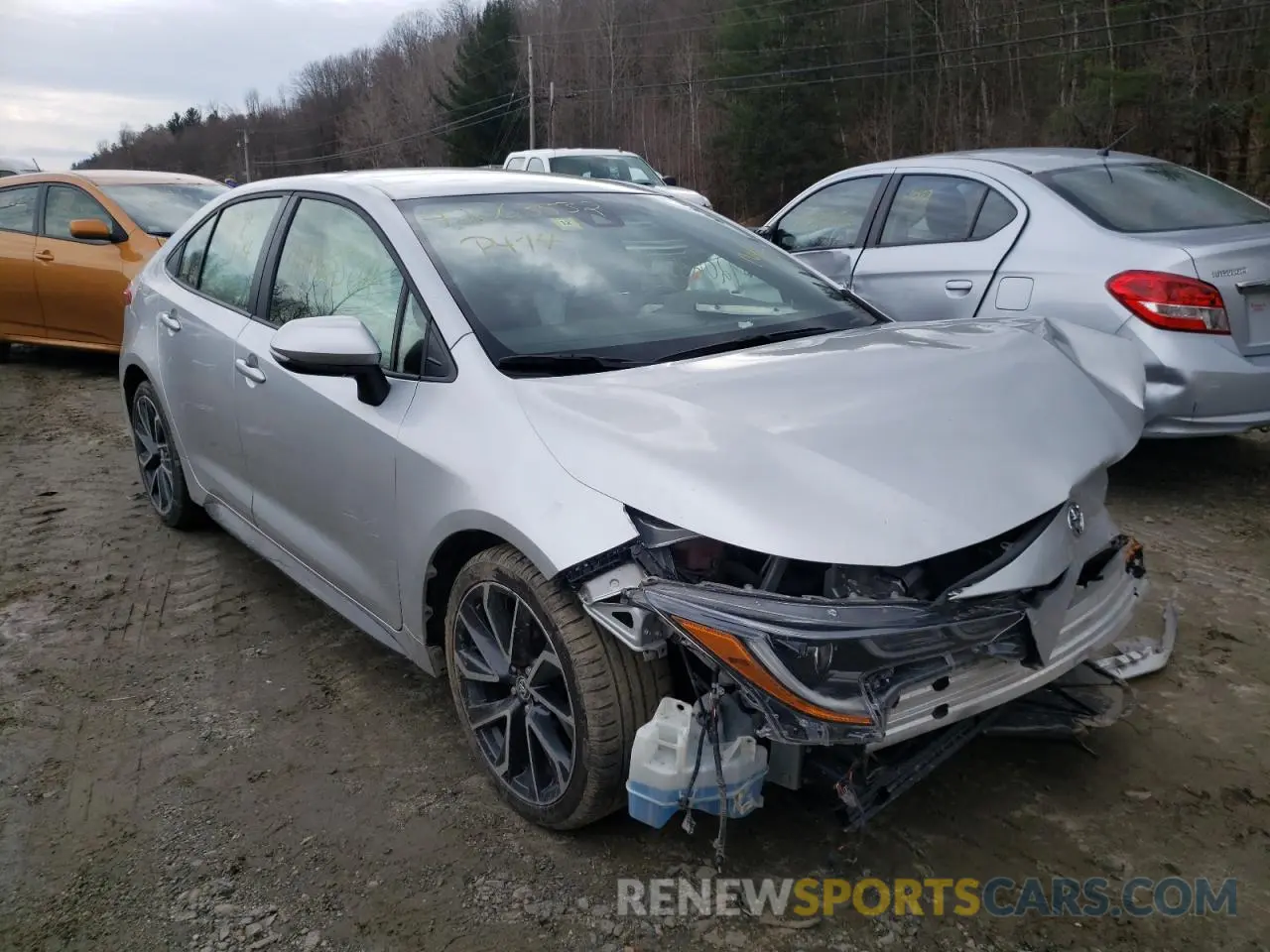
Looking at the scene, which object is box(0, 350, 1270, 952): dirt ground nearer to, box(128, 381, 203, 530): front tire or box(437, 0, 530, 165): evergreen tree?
box(128, 381, 203, 530): front tire

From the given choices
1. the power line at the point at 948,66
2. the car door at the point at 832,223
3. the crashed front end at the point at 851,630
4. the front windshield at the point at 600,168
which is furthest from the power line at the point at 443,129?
the crashed front end at the point at 851,630

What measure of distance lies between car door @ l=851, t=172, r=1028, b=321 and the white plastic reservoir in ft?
11.2

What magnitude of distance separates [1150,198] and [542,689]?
4.35 metres

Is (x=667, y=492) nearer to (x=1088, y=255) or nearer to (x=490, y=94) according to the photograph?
(x=1088, y=255)

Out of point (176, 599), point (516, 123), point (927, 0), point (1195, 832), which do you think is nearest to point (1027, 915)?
point (1195, 832)

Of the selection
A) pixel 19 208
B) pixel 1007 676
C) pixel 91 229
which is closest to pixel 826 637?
pixel 1007 676

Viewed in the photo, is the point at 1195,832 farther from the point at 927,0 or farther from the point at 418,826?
the point at 927,0

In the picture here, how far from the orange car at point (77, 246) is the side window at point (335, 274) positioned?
18.1ft

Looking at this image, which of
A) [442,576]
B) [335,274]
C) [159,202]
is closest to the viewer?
[442,576]

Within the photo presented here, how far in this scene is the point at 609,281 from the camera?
3.17 metres

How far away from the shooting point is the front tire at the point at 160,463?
4.67 meters

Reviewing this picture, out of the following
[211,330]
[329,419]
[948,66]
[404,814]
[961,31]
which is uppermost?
[961,31]

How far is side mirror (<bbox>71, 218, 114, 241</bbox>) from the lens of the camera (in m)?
8.17

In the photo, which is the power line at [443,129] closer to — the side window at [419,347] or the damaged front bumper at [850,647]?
the side window at [419,347]
